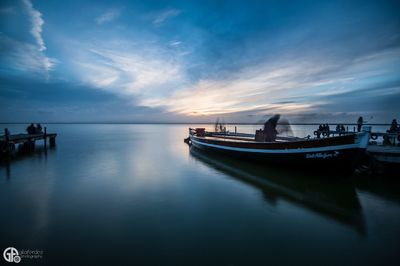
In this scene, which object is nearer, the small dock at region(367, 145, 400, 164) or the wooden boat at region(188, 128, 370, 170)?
the wooden boat at region(188, 128, 370, 170)

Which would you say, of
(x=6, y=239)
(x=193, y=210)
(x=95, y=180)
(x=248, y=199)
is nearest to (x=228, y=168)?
(x=248, y=199)

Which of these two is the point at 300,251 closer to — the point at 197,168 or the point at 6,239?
the point at 6,239

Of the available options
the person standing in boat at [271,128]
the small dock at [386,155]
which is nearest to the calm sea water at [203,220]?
the small dock at [386,155]

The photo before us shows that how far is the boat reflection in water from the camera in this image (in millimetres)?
7023

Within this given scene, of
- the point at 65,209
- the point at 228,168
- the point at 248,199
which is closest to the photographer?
the point at 65,209

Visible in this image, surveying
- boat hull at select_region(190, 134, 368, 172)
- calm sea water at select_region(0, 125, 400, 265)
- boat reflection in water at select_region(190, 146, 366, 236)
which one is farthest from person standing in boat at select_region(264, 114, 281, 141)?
calm sea water at select_region(0, 125, 400, 265)

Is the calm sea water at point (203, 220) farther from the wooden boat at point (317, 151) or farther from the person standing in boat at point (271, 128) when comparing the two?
the person standing in boat at point (271, 128)

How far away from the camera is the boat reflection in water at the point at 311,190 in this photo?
702 cm

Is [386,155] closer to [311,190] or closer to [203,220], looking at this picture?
[311,190]

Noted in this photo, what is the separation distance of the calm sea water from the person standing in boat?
4281 mm

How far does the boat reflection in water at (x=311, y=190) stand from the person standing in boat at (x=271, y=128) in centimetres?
269

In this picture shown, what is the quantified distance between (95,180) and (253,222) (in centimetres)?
946

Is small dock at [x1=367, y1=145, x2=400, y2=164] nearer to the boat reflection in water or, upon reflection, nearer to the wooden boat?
the boat reflection in water

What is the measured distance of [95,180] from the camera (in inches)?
451
